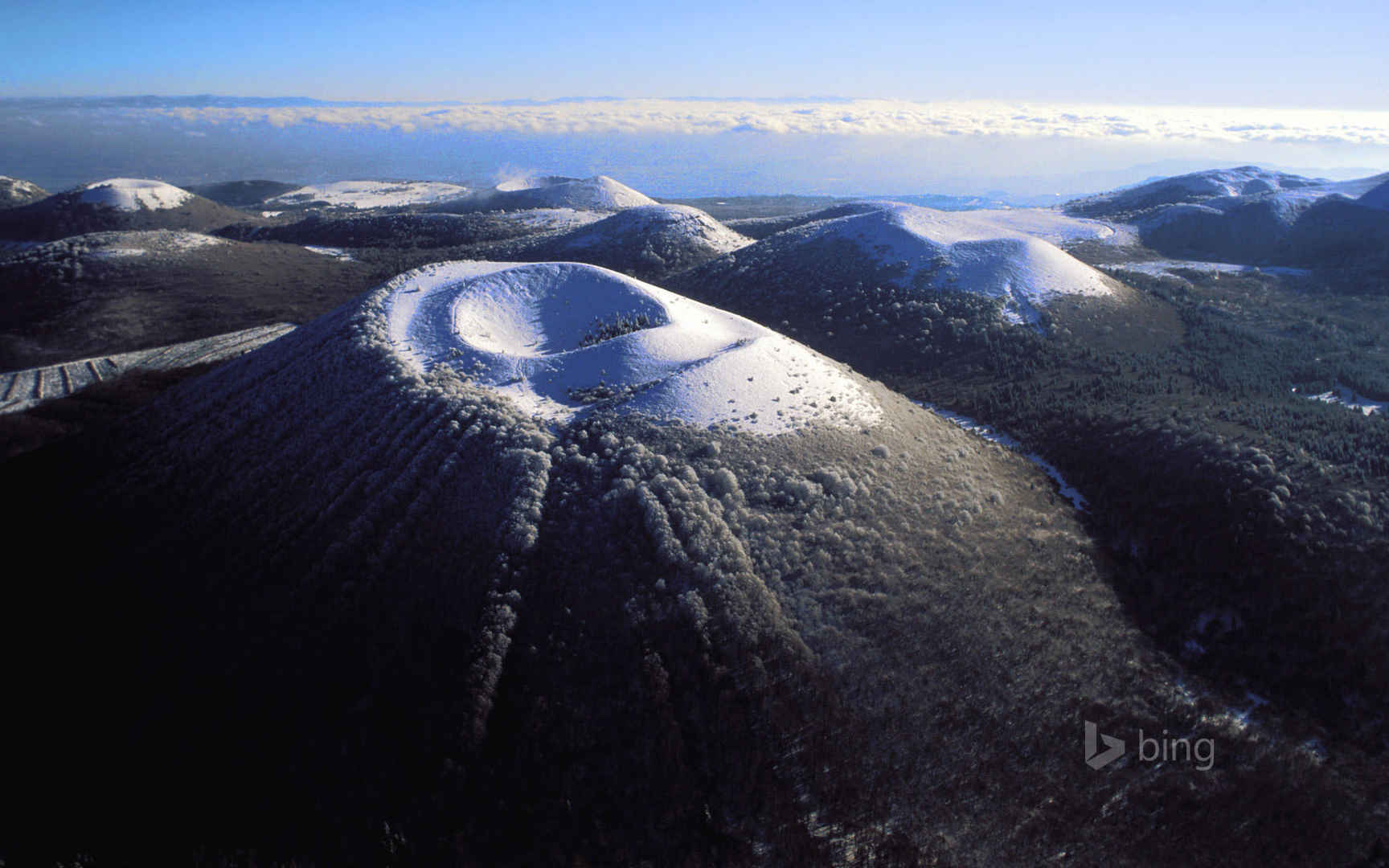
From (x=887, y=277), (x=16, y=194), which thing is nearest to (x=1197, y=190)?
(x=887, y=277)

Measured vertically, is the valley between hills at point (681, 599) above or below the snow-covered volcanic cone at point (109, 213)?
below

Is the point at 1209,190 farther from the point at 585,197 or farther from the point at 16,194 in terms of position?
the point at 16,194

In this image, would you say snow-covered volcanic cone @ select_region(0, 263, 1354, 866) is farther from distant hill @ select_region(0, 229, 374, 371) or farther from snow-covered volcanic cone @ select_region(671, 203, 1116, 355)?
distant hill @ select_region(0, 229, 374, 371)

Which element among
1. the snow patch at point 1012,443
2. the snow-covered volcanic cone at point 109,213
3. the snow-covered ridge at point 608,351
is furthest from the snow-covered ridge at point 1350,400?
the snow-covered volcanic cone at point 109,213

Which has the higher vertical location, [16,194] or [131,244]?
[16,194]

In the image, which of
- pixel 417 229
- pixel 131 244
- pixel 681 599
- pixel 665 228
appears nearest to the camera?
pixel 681 599

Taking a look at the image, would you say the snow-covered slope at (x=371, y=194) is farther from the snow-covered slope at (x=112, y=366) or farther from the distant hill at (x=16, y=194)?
the snow-covered slope at (x=112, y=366)

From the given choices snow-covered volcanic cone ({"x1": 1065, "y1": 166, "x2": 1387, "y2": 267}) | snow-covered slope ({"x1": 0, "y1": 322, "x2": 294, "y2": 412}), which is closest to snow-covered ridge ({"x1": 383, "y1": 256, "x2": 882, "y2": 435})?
snow-covered slope ({"x1": 0, "y1": 322, "x2": 294, "y2": 412})
